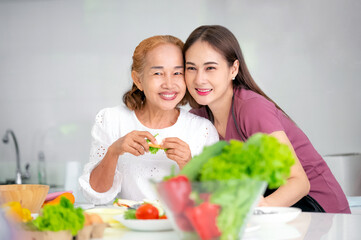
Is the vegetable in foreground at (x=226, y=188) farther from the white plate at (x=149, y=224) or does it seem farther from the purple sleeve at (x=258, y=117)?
the purple sleeve at (x=258, y=117)

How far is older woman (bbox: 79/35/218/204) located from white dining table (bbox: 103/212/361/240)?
0.80m

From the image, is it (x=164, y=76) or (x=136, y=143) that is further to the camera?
(x=164, y=76)

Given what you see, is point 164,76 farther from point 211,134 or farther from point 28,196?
point 28,196

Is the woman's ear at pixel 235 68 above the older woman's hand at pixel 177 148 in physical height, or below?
above

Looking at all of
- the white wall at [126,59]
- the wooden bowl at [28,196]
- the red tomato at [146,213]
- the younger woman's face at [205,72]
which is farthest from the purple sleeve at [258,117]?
the white wall at [126,59]

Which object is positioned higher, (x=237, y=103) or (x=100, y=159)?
(x=237, y=103)

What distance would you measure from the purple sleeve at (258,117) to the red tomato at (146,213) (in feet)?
2.98

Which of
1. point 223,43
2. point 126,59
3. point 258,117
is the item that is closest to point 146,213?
point 258,117

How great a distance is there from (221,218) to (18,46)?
182 inches

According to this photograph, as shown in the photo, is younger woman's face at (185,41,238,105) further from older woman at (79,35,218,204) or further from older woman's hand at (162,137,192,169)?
older woman's hand at (162,137,192,169)

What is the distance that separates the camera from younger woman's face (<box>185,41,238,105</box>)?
6.67 feet

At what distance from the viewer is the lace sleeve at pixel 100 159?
195cm

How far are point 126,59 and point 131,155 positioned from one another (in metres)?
2.54

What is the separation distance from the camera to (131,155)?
6.98 feet
